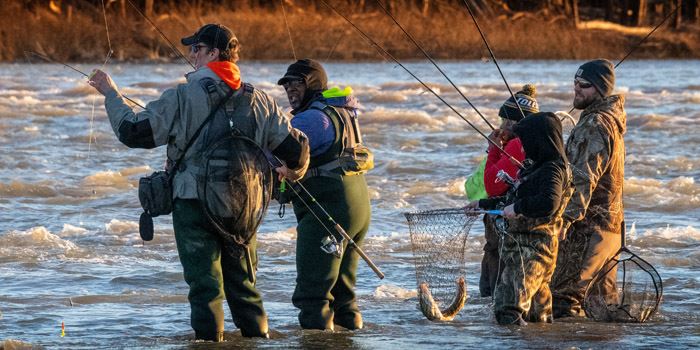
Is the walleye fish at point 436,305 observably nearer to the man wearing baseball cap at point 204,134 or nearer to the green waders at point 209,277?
the green waders at point 209,277

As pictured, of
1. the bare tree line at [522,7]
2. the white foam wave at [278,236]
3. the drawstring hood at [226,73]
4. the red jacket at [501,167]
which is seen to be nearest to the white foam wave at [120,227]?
the white foam wave at [278,236]

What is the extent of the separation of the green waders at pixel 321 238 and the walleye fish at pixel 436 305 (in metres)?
0.52

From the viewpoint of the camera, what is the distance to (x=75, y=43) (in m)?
52.6

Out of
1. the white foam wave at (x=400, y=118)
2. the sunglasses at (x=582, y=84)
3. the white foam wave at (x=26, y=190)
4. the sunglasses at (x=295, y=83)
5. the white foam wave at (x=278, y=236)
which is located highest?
the sunglasses at (x=295, y=83)

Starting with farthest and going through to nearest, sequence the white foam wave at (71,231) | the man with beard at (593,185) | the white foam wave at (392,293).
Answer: the white foam wave at (71,231)
the white foam wave at (392,293)
the man with beard at (593,185)

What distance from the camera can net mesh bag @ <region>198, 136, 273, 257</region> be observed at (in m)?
5.82

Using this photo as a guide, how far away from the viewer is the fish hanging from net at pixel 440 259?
6.97 meters

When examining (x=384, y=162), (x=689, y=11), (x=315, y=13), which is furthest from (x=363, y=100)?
(x=689, y=11)

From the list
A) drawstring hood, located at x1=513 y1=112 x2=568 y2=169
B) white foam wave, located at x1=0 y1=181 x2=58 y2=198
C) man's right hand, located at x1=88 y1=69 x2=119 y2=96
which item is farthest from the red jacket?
white foam wave, located at x1=0 y1=181 x2=58 y2=198

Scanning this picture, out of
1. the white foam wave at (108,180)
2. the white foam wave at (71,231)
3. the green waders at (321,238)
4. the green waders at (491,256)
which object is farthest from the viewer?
the white foam wave at (108,180)

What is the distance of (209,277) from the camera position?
5.97m

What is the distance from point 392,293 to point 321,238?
2155mm

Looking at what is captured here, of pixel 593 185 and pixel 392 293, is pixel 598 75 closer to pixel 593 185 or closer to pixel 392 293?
pixel 593 185

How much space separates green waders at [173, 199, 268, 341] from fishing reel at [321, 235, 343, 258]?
44 centimetres
